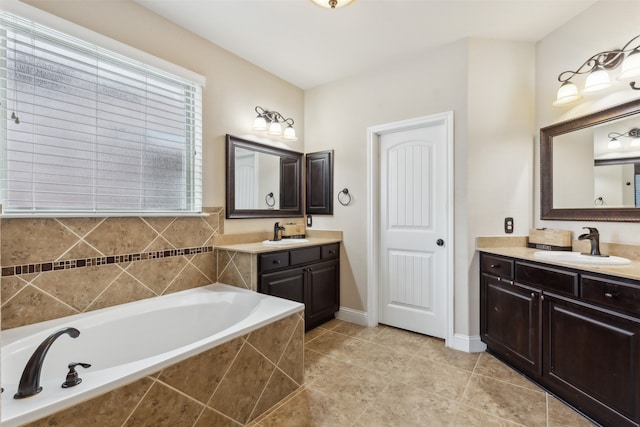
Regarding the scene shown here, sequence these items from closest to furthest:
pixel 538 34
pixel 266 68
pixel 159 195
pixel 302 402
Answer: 1. pixel 302 402
2. pixel 159 195
3. pixel 538 34
4. pixel 266 68

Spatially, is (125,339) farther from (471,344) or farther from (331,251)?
(471,344)

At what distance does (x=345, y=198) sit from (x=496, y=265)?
154 centimetres

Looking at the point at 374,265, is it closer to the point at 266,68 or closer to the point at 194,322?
the point at 194,322

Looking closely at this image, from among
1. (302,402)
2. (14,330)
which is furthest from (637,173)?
(14,330)

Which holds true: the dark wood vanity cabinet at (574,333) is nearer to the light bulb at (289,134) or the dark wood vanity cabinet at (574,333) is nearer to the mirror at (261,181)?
the mirror at (261,181)

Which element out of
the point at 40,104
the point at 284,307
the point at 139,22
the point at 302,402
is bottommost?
the point at 302,402

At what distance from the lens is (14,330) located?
1858 millimetres

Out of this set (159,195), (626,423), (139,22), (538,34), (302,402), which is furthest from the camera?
(538,34)

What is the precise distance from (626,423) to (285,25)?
10.8ft

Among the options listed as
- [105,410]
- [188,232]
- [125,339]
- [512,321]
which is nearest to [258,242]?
[188,232]

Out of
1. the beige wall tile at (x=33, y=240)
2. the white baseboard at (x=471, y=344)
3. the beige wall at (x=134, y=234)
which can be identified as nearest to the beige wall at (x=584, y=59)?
the white baseboard at (x=471, y=344)

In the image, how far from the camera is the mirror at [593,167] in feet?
7.28

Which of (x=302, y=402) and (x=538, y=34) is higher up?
(x=538, y=34)

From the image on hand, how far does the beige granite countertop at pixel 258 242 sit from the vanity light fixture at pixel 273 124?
3.35 feet
